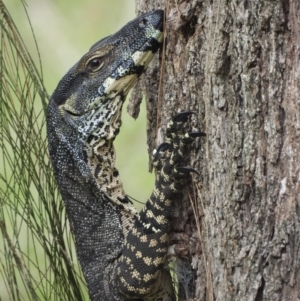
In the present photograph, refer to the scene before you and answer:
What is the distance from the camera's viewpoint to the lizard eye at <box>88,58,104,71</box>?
3.66m

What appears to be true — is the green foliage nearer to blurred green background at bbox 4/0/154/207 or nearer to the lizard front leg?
the lizard front leg

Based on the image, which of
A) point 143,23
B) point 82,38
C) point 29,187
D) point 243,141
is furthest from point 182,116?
point 82,38

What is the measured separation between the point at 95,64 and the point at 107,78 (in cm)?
12

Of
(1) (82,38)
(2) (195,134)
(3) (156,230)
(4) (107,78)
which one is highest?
(1) (82,38)

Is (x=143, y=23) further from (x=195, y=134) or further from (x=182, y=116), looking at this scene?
(x=195, y=134)

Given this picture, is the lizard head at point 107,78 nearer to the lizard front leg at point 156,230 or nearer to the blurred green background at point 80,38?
the lizard front leg at point 156,230

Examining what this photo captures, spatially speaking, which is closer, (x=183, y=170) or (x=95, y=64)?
(x=183, y=170)

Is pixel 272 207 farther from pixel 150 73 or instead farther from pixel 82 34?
pixel 82 34

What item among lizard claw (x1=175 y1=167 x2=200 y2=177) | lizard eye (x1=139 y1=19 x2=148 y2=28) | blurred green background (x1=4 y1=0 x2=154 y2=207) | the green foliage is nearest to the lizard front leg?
lizard claw (x1=175 y1=167 x2=200 y2=177)

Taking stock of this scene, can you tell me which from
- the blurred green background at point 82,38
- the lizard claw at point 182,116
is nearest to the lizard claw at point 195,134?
the lizard claw at point 182,116

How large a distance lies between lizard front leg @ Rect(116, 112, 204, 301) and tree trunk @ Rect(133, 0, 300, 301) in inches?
2.8

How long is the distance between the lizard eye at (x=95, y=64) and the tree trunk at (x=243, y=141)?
0.51 meters

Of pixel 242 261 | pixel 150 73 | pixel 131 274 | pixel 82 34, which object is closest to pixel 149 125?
pixel 150 73

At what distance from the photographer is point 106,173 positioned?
3.72 meters
